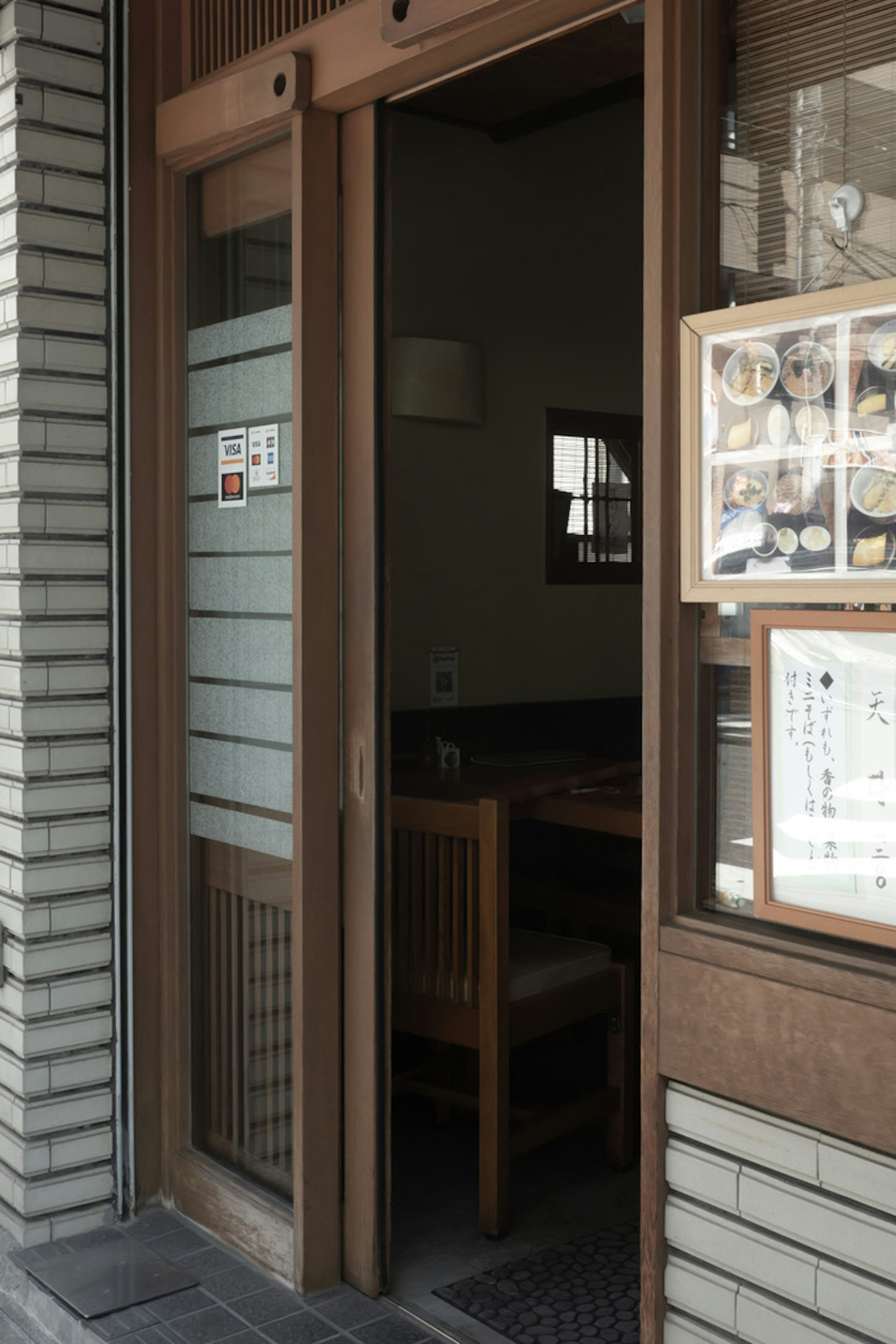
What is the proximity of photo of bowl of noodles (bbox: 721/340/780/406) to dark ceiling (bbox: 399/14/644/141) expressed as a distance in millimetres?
2255

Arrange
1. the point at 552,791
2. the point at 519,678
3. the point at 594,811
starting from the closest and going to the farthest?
the point at 594,811 → the point at 552,791 → the point at 519,678

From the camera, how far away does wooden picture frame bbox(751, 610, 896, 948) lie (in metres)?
1.67

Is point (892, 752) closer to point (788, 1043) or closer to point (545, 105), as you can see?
point (788, 1043)

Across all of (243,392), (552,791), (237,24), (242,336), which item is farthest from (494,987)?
(237,24)

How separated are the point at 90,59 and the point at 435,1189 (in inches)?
107

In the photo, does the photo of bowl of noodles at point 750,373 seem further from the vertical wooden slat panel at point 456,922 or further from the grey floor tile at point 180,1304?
the grey floor tile at point 180,1304

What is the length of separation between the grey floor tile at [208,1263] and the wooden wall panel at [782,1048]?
1376 mm

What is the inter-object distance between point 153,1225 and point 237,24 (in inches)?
103

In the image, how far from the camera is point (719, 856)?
194 cm

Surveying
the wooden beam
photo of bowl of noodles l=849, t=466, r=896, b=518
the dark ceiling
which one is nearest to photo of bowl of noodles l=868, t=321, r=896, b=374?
photo of bowl of noodles l=849, t=466, r=896, b=518

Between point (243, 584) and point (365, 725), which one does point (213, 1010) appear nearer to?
point (365, 725)

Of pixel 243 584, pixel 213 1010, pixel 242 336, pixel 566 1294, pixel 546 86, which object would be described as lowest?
pixel 566 1294

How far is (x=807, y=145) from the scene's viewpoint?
1789mm

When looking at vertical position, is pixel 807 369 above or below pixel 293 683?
above
